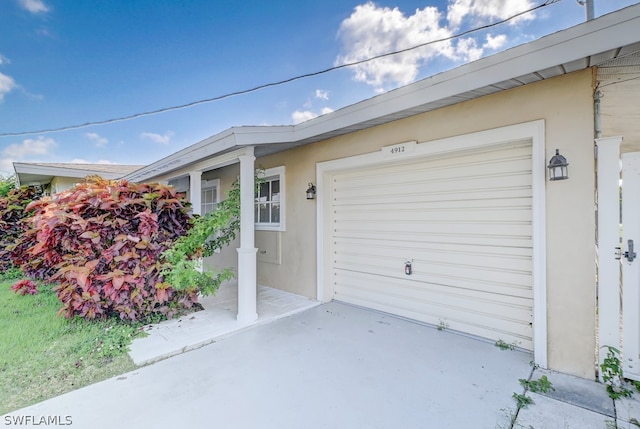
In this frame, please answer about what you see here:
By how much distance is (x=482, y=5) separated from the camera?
200 inches

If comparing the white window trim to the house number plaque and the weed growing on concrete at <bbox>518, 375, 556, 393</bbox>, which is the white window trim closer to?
the house number plaque

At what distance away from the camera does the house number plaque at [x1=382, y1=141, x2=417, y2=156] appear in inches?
159

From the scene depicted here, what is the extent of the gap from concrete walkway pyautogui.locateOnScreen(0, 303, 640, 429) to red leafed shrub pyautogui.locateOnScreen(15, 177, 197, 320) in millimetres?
1457

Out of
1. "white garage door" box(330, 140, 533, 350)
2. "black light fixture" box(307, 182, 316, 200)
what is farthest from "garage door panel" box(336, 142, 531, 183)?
"black light fixture" box(307, 182, 316, 200)

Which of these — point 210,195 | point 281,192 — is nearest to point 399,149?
point 281,192

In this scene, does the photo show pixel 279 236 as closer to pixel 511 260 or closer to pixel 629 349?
pixel 511 260

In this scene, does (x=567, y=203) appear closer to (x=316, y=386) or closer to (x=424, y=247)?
(x=424, y=247)

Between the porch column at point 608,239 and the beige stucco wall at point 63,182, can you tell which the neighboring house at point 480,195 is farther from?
the beige stucco wall at point 63,182

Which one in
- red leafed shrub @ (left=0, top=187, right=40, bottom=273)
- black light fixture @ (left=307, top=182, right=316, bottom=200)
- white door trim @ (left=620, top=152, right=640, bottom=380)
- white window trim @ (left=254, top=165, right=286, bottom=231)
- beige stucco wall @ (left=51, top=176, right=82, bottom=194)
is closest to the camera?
white door trim @ (left=620, top=152, right=640, bottom=380)

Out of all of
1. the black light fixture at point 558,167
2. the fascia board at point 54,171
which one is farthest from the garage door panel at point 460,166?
the fascia board at point 54,171

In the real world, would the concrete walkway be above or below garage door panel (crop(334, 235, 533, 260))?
below

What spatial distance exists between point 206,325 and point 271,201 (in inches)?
119

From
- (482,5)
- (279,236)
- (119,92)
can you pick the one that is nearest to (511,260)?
(279,236)

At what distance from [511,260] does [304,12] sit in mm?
6665
